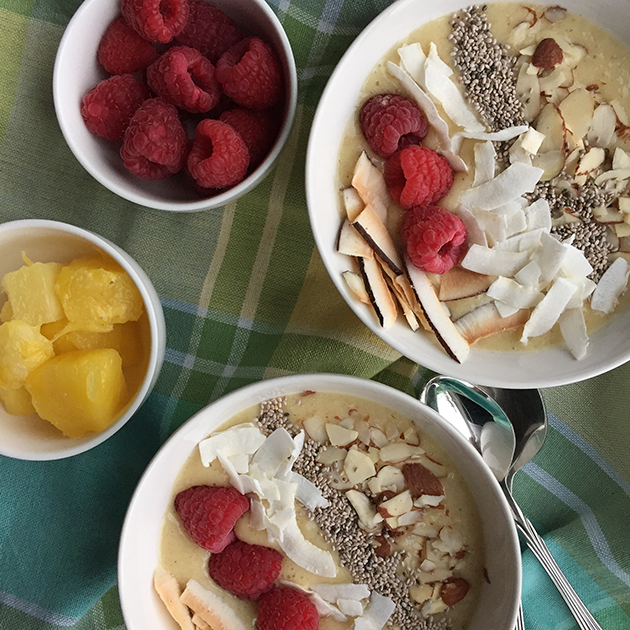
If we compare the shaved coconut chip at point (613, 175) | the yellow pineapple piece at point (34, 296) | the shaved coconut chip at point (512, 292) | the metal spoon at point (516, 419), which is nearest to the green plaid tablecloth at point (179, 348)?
the metal spoon at point (516, 419)

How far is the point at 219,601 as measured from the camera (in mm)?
1114

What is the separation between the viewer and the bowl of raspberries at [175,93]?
0.99 m

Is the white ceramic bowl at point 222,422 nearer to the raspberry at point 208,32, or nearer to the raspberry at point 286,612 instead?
the raspberry at point 286,612

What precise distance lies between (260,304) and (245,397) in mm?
205

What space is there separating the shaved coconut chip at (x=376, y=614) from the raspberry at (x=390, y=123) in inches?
28.7

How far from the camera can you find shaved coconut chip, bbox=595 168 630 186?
0.99 m

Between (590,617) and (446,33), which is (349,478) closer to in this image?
(590,617)

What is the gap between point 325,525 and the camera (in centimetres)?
110

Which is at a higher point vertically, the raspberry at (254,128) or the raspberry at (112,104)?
the raspberry at (254,128)

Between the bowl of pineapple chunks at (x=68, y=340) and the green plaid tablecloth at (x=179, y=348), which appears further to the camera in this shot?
the green plaid tablecloth at (x=179, y=348)

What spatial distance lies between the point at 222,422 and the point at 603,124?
760 mm

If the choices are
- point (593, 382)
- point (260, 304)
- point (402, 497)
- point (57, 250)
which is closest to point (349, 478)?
point (402, 497)

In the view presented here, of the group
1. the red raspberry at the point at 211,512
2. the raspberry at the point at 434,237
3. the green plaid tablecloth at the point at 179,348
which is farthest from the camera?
the green plaid tablecloth at the point at 179,348

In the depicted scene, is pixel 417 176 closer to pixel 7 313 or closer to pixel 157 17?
pixel 157 17
